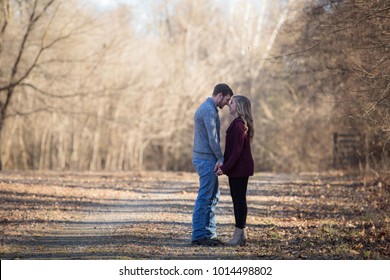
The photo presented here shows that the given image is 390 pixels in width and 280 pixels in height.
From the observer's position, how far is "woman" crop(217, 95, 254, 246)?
31.1 feet

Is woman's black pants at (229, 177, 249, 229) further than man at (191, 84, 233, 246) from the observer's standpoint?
No

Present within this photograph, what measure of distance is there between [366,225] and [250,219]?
2057 mm

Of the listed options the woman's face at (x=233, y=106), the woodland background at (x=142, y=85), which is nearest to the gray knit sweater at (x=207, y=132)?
the woman's face at (x=233, y=106)

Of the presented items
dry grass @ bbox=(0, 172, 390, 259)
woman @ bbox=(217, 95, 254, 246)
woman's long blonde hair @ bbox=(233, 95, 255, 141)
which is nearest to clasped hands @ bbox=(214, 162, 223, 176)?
woman @ bbox=(217, 95, 254, 246)

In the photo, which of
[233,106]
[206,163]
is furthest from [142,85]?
[233,106]

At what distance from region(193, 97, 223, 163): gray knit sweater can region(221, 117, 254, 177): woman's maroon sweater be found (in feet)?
0.54

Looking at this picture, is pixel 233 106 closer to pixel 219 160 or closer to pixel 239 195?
pixel 219 160

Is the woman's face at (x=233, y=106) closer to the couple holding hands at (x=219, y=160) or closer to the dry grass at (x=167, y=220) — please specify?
the couple holding hands at (x=219, y=160)

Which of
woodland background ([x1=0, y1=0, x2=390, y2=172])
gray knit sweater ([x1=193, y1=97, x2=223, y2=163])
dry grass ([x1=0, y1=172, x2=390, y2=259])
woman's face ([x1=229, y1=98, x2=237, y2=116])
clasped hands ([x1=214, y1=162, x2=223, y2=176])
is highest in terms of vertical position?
woodland background ([x1=0, y1=0, x2=390, y2=172])

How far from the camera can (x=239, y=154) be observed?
9484 millimetres

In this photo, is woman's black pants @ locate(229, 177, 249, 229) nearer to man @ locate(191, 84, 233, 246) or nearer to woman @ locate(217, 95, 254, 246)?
woman @ locate(217, 95, 254, 246)

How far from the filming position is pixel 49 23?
2392cm

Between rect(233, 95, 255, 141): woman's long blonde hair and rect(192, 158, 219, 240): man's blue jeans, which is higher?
rect(233, 95, 255, 141): woman's long blonde hair
